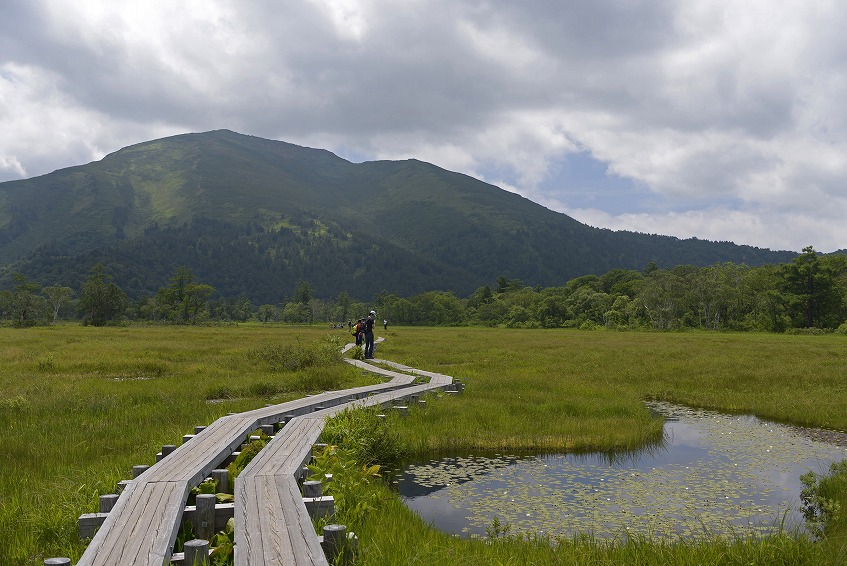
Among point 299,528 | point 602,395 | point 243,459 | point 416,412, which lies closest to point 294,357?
point 416,412

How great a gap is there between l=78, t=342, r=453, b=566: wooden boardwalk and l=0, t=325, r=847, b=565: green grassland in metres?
0.81

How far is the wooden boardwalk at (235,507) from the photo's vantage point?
5102 mm

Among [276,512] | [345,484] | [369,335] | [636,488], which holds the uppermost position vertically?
[369,335]

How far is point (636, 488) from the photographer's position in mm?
10523

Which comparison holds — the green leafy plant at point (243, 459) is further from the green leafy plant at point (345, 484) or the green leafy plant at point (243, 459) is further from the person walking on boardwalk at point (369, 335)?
the person walking on boardwalk at point (369, 335)

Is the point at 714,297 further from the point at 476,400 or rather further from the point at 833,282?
the point at 476,400

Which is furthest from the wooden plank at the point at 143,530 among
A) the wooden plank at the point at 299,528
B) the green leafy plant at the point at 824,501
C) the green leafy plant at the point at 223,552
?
the green leafy plant at the point at 824,501

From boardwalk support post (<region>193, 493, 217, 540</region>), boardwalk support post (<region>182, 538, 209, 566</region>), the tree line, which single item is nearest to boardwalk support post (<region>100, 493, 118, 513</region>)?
boardwalk support post (<region>193, 493, 217, 540</region>)

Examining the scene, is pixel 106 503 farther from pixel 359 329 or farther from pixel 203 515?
pixel 359 329

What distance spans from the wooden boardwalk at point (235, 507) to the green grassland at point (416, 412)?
808mm

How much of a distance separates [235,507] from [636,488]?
7.37 metres

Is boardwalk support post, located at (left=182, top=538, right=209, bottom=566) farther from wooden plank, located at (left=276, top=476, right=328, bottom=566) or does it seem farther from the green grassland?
the green grassland

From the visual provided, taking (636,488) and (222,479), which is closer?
(222,479)

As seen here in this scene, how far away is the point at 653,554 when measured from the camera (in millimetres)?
6414
